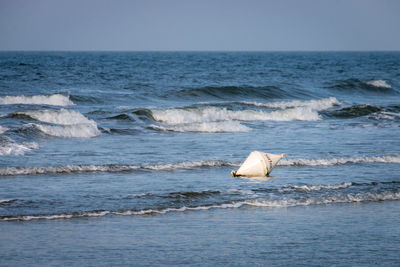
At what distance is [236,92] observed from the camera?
36719 millimetres

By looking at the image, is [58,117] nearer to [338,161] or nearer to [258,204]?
[338,161]

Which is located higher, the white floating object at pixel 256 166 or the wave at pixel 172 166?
the white floating object at pixel 256 166

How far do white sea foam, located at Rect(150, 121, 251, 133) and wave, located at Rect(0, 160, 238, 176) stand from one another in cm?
643

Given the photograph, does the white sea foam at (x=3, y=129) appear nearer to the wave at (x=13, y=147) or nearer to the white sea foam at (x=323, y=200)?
the wave at (x=13, y=147)

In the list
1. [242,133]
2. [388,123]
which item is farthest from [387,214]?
[388,123]

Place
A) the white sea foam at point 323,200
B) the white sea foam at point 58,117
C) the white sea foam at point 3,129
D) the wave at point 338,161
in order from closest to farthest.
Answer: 1. the white sea foam at point 323,200
2. the wave at point 338,161
3. the white sea foam at point 3,129
4. the white sea foam at point 58,117

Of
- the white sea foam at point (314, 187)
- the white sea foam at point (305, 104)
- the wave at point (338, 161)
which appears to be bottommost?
the white sea foam at point (314, 187)

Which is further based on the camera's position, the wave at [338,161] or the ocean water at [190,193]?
the wave at [338,161]

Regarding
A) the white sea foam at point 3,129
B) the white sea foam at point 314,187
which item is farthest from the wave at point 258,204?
the white sea foam at point 3,129

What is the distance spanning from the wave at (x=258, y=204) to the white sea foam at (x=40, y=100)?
1966 centimetres

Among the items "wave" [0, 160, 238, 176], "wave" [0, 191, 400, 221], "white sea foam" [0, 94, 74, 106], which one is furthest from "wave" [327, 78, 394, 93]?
"wave" [0, 191, 400, 221]

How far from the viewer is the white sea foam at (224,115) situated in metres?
24.8

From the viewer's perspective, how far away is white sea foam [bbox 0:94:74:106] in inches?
1112

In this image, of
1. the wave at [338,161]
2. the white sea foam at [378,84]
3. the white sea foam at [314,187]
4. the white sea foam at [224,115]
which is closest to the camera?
the white sea foam at [314,187]
